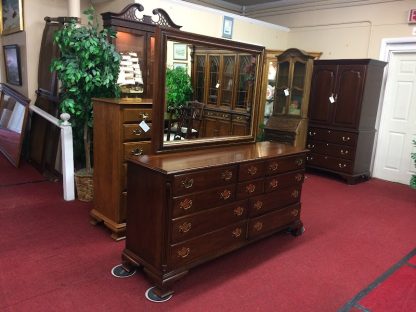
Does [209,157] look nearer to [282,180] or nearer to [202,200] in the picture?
[202,200]

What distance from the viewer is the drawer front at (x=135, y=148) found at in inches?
112

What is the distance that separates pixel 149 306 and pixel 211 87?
1.82 m

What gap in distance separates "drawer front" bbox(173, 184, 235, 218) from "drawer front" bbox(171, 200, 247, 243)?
0.04m

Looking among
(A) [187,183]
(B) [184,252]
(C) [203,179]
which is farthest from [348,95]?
(B) [184,252]

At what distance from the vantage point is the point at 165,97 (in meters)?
2.42

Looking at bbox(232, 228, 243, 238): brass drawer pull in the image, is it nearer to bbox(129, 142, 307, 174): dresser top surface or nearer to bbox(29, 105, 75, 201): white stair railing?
bbox(129, 142, 307, 174): dresser top surface

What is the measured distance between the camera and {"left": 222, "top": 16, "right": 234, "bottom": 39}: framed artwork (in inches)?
211

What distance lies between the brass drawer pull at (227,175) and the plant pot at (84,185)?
188cm

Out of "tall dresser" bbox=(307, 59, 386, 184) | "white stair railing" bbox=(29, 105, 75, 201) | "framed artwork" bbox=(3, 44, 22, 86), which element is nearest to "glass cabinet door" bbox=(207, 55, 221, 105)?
"white stair railing" bbox=(29, 105, 75, 201)

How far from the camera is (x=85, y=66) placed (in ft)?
10.6

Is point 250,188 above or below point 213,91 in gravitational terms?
below

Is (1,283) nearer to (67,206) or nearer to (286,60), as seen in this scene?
(67,206)

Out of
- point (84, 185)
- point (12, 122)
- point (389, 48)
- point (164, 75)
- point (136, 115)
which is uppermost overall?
point (389, 48)

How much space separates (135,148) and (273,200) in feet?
4.10
